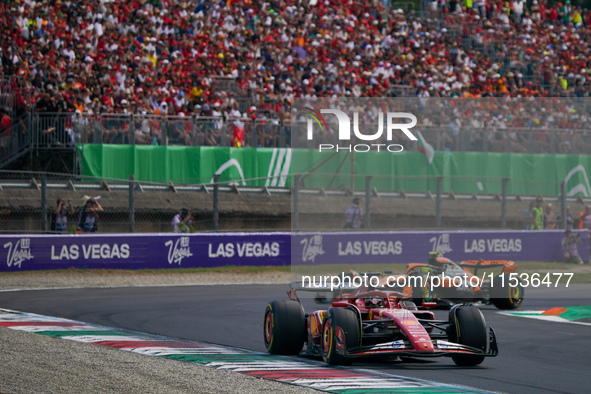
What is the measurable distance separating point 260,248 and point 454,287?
7395 mm

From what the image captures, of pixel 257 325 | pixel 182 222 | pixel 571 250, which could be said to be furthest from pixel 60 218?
pixel 571 250

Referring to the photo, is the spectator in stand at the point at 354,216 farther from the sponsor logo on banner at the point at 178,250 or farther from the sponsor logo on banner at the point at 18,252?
the sponsor logo on banner at the point at 18,252

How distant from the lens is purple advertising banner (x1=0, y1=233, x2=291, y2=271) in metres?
18.5

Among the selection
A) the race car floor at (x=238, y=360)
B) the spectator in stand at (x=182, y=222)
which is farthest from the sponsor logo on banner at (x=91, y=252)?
the race car floor at (x=238, y=360)

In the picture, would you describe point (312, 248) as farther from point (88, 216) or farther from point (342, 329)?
point (342, 329)

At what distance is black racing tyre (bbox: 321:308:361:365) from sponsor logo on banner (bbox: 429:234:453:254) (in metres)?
11.8

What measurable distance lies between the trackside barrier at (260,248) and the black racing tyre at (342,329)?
10.0m

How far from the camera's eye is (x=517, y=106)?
23.0 m

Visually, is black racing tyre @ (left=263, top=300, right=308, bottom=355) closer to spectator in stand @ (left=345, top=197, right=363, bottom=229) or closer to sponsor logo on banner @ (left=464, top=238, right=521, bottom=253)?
spectator in stand @ (left=345, top=197, right=363, bottom=229)

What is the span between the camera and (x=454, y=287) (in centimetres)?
1466

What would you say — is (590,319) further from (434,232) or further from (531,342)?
(434,232)

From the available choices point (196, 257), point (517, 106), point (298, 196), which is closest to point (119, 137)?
point (196, 257)

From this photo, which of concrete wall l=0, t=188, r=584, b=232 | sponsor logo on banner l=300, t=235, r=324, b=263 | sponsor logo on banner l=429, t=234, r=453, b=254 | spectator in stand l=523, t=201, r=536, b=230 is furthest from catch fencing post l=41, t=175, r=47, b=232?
spectator in stand l=523, t=201, r=536, b=230

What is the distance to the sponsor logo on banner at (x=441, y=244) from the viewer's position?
67.1ft
